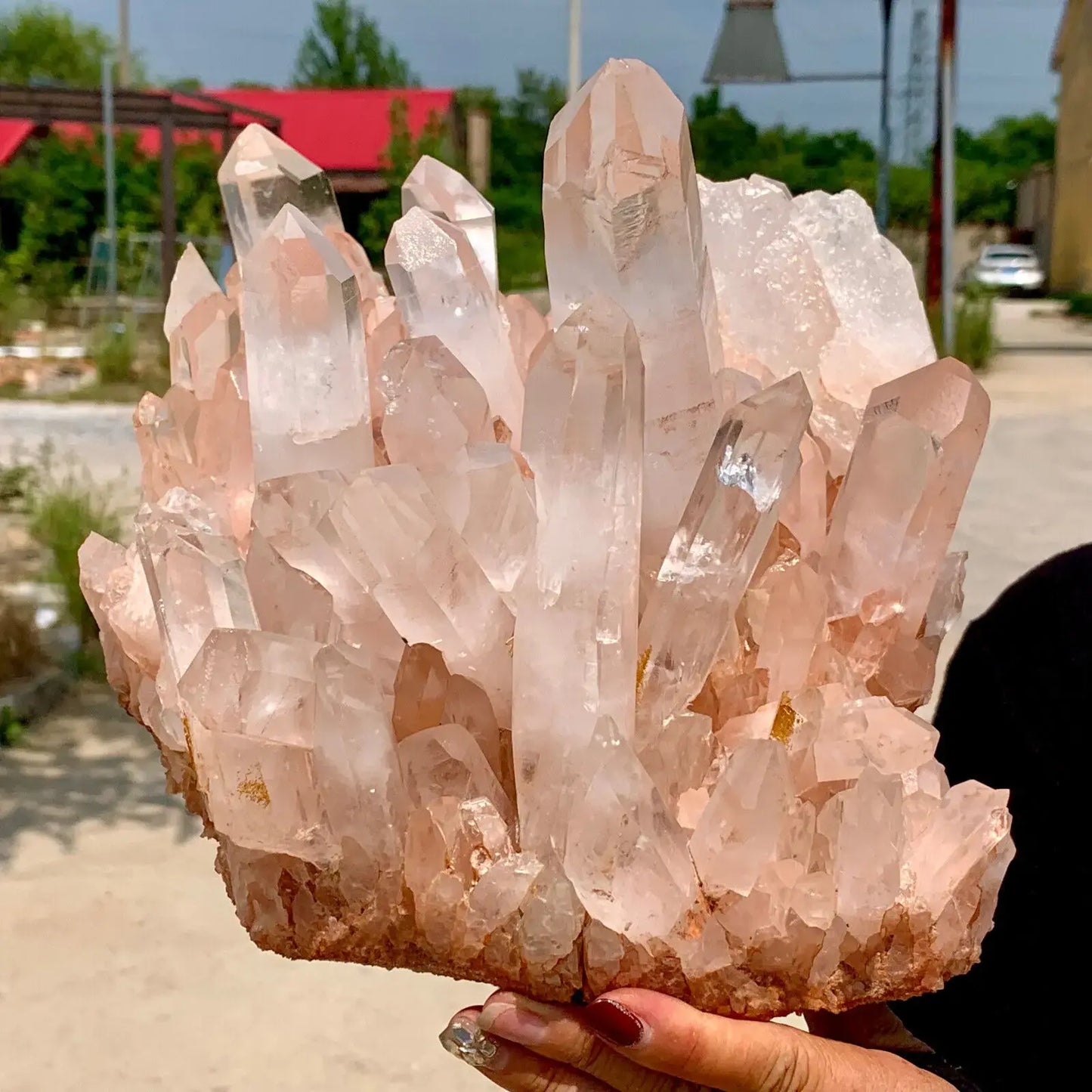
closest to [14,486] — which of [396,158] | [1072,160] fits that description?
[1072,160]

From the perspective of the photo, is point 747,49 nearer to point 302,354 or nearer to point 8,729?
point 8,729

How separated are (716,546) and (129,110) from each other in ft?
37.3

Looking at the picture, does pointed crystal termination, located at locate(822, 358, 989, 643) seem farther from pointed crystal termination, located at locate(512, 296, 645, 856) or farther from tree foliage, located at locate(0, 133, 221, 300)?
tree foliage, located at locate(0, 133, 221, 300)

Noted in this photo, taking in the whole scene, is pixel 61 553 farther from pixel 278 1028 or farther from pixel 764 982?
pixel 764 982

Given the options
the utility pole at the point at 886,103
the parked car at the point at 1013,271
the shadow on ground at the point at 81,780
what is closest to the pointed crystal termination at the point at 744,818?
the shadow on ground at the point at 81,780

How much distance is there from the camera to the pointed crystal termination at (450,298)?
72 centimetres

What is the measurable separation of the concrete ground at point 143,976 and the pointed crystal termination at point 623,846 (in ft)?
5.88

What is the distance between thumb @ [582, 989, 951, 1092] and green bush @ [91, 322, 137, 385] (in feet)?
34.0

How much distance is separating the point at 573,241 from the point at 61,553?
3825 mm

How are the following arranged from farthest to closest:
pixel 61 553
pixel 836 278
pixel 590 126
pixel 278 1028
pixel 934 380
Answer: pixel 61 553 → pixel 278 1028 → pixel 836 278 → pixel 934 380 → pixel 590 126

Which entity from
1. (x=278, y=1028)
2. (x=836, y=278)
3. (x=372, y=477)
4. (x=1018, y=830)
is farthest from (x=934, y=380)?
(x=278, y=1028)

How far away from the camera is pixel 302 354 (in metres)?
0.67

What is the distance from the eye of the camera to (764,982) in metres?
0.64

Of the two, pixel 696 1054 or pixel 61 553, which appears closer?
pixel 696 1054
